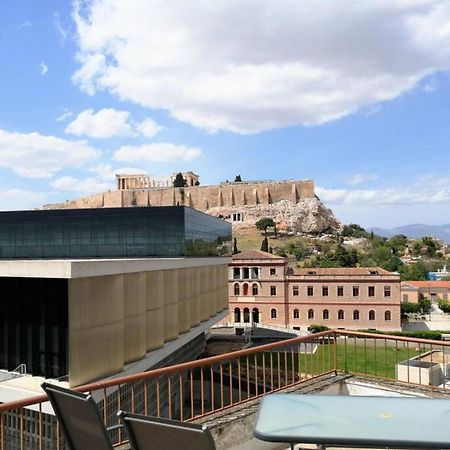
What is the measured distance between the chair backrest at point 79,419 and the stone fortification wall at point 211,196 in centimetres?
11548

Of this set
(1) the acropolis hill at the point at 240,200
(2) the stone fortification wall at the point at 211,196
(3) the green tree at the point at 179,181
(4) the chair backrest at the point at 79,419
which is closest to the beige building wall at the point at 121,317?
(4) the chair backrest at the point at 79,419

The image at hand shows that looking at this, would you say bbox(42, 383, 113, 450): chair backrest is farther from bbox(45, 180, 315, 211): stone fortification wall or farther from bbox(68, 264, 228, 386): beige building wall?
bbox(45, 180, 315, 211): stone fortification wall

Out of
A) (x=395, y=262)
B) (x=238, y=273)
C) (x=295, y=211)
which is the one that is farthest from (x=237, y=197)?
(x=238, y=273)

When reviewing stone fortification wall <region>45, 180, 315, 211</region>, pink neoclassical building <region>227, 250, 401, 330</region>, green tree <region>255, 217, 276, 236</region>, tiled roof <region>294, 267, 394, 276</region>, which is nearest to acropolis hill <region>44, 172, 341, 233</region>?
stone fortification wall <region>45, 180, 315, 211</region>

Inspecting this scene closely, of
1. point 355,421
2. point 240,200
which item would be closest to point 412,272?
point 240,200

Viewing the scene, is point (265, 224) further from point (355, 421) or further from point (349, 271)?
point (355, 421)


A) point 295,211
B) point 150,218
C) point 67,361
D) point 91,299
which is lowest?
point 67,361

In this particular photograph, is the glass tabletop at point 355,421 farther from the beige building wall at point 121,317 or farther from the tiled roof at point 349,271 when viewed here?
the tiled roof at point 349,271

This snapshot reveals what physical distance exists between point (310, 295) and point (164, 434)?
160ft

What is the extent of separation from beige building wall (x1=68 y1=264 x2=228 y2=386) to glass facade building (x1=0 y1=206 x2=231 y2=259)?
2108mm

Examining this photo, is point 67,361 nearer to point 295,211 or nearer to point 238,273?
point 238,273

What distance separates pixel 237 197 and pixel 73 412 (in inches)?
4677

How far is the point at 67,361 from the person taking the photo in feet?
48.8

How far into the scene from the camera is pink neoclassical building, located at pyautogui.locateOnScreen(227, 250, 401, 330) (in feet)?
159
